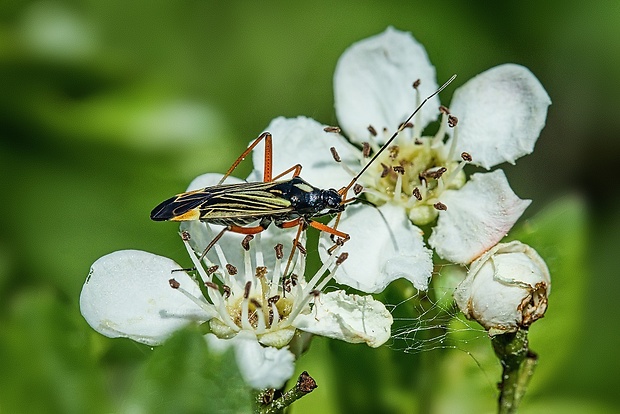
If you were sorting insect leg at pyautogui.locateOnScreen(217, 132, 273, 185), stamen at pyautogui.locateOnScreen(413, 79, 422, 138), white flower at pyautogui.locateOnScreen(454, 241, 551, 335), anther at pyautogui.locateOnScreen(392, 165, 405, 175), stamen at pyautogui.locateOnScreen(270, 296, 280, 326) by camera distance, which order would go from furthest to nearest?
stamen at pyautogui.locateOnScreen(413, 79, 422, 138), anther at pyautogui.locateOnScreen(392, 165, 405, 175), insect leg at pyautogui.locateOnScreen(217, 132, 273, 185), stamen at pyautogui.locateOnScreen(270, 296, 280, 326), white flower at pyautogui.locateOnScreen(454, 241, 551, 335)

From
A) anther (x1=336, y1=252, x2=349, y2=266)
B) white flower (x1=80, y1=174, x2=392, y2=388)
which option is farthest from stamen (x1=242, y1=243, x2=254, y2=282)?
anther (x1=336, y1=252, x2=349, y2=266)

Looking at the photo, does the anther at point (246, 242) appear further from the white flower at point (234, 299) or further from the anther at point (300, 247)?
the anther at point (300, 247)

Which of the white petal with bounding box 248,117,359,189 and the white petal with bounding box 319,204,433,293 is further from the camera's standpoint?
the white petal with bounding box 248,117,359,189

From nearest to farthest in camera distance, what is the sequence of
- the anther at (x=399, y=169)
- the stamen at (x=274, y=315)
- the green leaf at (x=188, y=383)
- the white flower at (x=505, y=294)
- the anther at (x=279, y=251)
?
the green leaf at (x=188, y=383) → the white flower at (x=505, y=294) → the stamen at (x=274, y=315) → the anther at (x=279, y=251) → the anther at (x=399, y=169)

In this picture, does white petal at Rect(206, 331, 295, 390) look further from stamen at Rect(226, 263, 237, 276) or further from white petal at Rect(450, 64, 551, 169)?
white petal at Rect(450, 64, 551, 169)

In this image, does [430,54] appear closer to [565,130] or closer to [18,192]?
[565,130]

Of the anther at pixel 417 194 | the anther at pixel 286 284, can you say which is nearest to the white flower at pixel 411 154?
the anther at pixel 417 194
